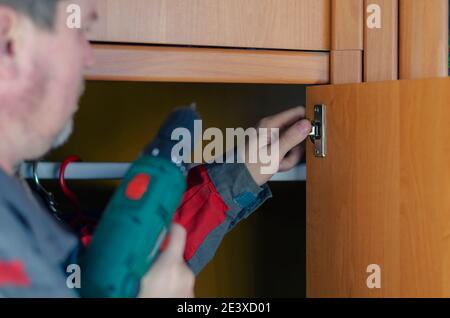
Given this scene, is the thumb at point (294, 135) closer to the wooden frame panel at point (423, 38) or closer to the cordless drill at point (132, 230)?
the wooden frame panel at point (423, 38)

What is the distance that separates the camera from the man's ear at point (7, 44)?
0.61 meters

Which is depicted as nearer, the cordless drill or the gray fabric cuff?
the cordless drill

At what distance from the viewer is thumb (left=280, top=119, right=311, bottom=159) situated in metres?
0.92

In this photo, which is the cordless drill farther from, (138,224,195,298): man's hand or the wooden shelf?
the wooden shelf

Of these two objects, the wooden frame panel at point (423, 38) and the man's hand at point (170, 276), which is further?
the wooden frame panel at point (423, 38)

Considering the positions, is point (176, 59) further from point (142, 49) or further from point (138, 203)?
point (138, 203)

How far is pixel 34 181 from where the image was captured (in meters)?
0.89

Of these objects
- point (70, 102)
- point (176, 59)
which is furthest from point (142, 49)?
point (70, 102)

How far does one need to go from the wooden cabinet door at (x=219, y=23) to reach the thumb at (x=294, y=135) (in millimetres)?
103

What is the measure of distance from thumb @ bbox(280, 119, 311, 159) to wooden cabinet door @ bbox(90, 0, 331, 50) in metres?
0.10

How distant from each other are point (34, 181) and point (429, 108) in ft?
1.62

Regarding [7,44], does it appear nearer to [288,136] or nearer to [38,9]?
[38,9]

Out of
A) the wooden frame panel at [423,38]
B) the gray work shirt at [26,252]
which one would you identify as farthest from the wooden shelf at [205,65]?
the gray work shirt at [26,252]

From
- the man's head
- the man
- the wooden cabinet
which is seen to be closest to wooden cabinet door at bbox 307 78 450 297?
the wooden cabinet
